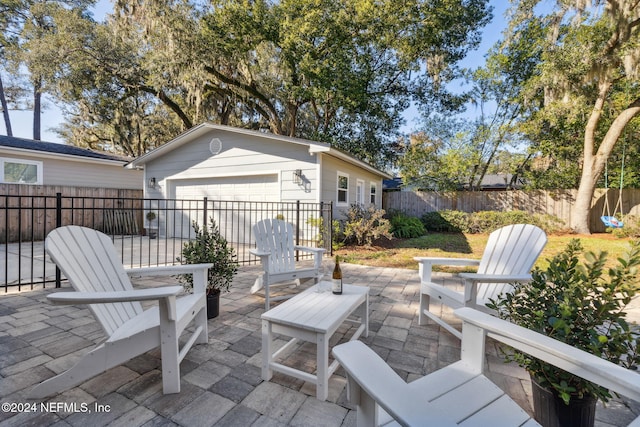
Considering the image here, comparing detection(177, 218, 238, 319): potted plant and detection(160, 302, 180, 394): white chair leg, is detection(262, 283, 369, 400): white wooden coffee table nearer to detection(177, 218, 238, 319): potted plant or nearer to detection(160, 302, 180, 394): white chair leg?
detection(160, 302, 180, 394): white chair leg

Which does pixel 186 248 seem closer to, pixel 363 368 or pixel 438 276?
pixel 363 368

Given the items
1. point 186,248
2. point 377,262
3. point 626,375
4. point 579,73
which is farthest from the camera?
point 579,73

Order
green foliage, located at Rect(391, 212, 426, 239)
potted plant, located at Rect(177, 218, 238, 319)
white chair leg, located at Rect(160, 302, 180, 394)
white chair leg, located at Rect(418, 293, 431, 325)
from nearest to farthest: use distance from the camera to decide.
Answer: white chair leg, located at Rect(160, 302, 180, 394), white chair leg, located at Rect(418, 293, 431, 325), potted plant, located at Rect(177, 218, 238, 319), green foliage, located at Rect(391, 212, 426, 239)

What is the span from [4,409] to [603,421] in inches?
130

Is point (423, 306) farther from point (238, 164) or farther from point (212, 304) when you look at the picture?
point (238, 164)

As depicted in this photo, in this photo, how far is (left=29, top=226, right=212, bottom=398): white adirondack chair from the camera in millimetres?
1530

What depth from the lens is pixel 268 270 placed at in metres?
3.08

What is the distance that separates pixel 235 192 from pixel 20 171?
6.29 meters

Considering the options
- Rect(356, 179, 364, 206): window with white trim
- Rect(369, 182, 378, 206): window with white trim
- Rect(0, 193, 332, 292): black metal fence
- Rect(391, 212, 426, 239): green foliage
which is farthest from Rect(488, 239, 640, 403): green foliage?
Rect(369, 182, 378, 206): window with white trim

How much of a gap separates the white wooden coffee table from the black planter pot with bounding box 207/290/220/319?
1084mm

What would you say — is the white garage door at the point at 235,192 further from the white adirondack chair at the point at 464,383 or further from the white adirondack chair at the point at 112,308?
the white adirondack chair at the point at 464,383

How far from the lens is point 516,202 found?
1123 centimetres

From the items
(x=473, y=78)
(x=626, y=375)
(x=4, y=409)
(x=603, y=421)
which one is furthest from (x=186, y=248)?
(x=473, y=78)

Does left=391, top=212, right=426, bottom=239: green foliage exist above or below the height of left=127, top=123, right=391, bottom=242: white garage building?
below
